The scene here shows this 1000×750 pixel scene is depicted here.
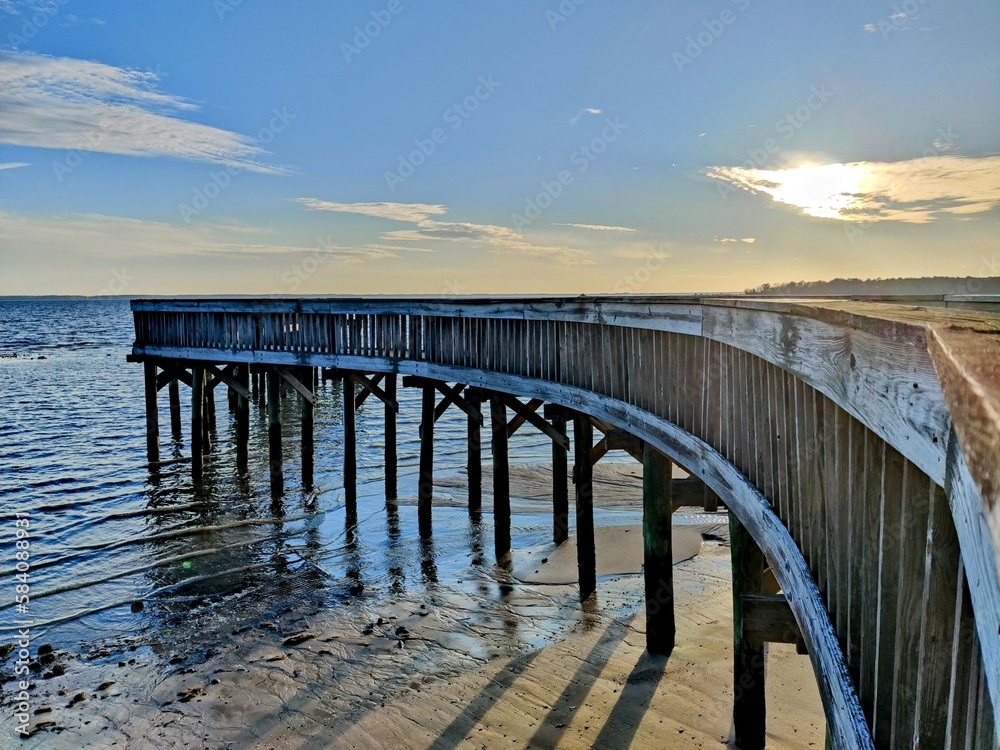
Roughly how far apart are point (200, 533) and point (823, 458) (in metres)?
13.4

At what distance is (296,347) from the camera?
15383 millimetres

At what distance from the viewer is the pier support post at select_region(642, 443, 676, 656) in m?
7.89

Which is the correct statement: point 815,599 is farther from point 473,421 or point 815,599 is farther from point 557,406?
point 473,421

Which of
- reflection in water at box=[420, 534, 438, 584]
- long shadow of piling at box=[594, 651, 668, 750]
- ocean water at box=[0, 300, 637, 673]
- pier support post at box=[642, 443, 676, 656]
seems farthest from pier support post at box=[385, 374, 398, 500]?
long shadow of piling at box=[594, 651, 668, 750]

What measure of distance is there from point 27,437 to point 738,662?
80.4 ft

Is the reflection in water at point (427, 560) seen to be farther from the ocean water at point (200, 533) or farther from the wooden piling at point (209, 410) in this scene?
the wooden piling at point (209, 410)

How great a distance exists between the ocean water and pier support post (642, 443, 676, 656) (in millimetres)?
3879

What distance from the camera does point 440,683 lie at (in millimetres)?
7875

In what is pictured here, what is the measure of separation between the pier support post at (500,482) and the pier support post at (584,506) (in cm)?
182

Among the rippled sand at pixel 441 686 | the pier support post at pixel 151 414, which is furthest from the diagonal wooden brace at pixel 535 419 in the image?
the pier support post at pixel 151 414

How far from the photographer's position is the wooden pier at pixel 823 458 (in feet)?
4.17

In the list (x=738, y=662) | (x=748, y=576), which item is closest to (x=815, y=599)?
(x=748, y=576)

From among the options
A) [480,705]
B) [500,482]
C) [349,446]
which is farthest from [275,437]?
[480,705]

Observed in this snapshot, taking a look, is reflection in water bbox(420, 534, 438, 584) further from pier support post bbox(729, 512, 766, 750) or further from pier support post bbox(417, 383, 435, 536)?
pier support post bbox(729, 512, 766, 750)
